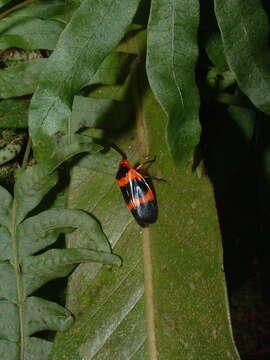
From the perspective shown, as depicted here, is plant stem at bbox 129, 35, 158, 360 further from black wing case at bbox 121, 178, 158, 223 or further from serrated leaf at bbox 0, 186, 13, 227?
serrated leaf at bbox 0, 186, 13, 227

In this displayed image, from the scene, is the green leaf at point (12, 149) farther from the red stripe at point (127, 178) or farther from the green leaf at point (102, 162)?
the red stripe at point (127, 178)

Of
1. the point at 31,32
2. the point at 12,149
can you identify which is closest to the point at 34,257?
the point at 12,149

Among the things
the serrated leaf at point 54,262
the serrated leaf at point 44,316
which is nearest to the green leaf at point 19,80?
the serrated leaf at point 54,262

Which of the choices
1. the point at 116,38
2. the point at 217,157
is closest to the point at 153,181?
the point at 217,157

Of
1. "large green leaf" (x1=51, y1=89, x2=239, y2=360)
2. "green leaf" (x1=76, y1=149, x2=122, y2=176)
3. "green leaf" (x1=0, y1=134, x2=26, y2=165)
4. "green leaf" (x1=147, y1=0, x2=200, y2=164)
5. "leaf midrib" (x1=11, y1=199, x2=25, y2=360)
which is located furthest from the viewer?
"green leaf" (x1=0, y1=134, x2=26, y2=165)

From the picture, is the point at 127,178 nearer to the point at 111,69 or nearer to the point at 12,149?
the point at 111,69

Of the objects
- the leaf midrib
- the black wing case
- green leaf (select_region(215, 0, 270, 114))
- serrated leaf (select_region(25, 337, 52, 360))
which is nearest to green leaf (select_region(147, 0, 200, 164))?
green leaf (select_region(215, 0, 270, 114))
